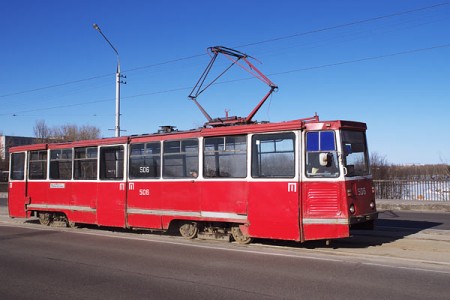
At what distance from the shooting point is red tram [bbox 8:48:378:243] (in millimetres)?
10219

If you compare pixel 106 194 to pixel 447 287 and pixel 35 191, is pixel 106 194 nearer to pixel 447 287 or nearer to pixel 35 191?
pixel 35 191

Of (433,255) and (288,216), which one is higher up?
(288,216)

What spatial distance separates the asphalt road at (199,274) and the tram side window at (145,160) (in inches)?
95.9

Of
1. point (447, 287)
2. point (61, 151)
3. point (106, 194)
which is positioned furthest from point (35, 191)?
point (447, 287)

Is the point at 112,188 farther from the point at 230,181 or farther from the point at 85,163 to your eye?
the point at 230,181

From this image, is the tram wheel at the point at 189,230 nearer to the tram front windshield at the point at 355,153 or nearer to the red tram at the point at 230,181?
the red tram at the point at 230,181

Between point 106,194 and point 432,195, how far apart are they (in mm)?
20840

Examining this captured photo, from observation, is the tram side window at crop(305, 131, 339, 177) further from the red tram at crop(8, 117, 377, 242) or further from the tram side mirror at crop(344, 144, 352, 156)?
the tram side mirror at crop(344, 144, 352, 156)

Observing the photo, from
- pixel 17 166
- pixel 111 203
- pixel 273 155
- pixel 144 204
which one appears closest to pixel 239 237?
pixel 273 155

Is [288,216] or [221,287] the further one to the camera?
[288,216]

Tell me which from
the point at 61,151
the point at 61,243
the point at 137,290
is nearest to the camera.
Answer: the point at 137,290

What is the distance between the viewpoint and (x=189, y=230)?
1261 centimetres

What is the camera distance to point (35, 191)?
17.1 metres

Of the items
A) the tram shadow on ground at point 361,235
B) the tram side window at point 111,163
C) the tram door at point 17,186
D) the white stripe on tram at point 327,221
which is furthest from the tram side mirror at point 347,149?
the tram door at point 17,186
